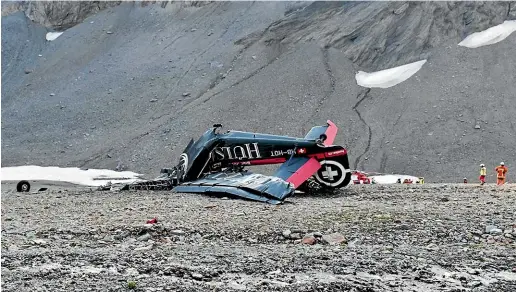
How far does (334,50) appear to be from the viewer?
52750 mm

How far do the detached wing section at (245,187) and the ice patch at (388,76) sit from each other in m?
31.0

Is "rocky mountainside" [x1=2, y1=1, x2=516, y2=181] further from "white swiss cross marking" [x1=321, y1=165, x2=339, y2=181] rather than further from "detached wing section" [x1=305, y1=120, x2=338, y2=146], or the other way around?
"white swiss cross marking" [x1=321, y1=165, x2=339, y2=181]

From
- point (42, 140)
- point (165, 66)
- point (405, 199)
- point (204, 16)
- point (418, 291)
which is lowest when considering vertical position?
point (418, 291)

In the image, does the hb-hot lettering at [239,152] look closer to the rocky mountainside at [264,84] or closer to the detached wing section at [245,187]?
the detached wing section at [245,187]

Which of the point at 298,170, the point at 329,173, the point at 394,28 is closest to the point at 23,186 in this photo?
the point at 298,170

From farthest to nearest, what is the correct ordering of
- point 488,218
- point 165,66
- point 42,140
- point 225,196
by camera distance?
point 165,66
point 42,140
point 225,196
point 488,218

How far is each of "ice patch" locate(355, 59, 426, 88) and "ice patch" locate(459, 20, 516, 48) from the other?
4.46m

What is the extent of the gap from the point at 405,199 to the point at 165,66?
43059 mm

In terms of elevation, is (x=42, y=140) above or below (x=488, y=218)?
above

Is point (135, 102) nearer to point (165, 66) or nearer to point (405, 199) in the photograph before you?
point (165, 66)

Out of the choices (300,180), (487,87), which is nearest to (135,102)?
(487,87)

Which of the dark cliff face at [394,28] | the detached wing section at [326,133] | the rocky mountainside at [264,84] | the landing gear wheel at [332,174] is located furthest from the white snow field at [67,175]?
the dark cliff face at [394,28]

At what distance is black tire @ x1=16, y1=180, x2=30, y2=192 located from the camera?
87.3 ft

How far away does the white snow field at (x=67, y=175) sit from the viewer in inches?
1463
